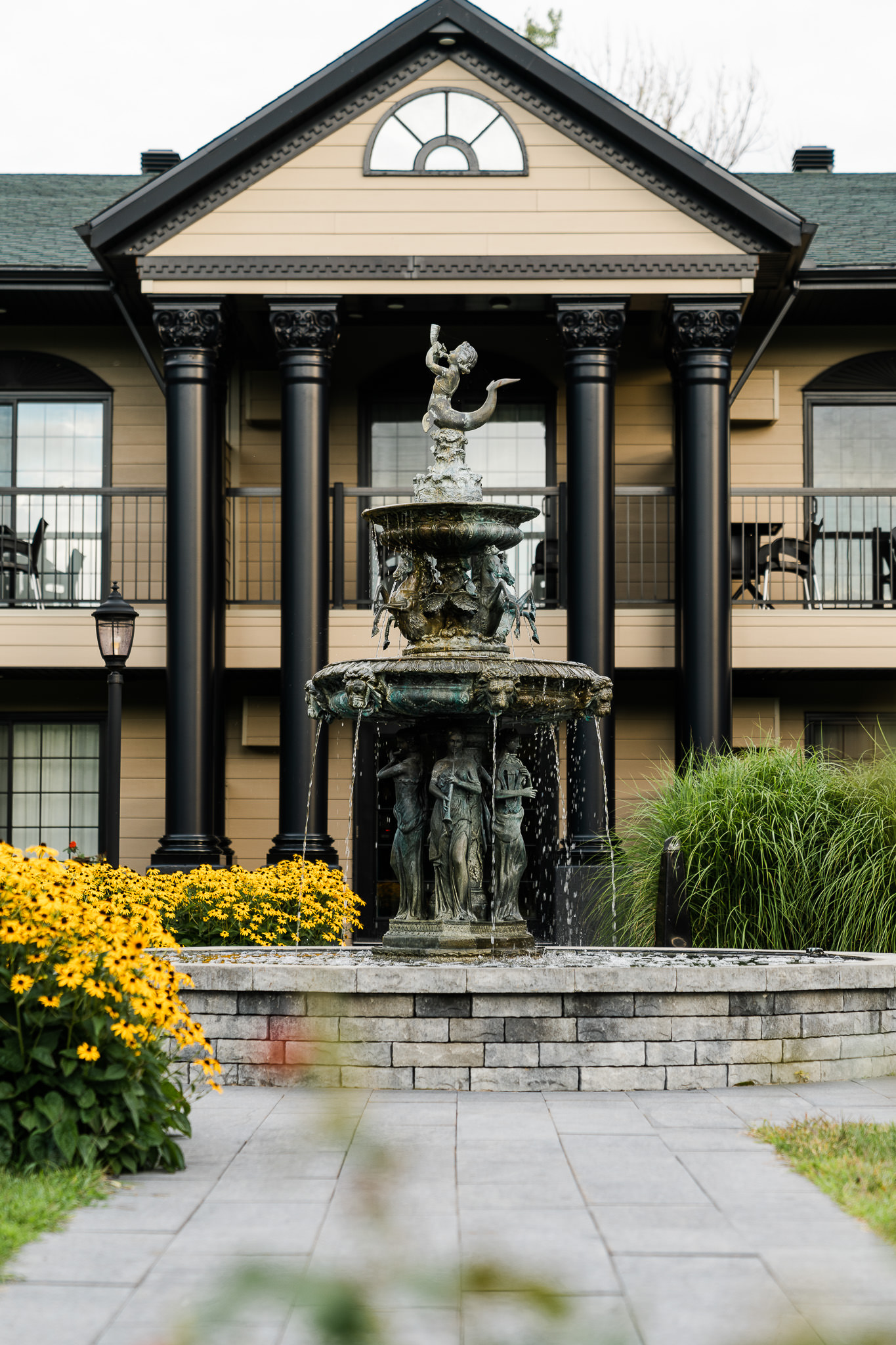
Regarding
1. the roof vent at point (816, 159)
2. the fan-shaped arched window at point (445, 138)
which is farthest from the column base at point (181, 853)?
the roof vent at point (816, 159)

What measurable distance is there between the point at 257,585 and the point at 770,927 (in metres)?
7.65

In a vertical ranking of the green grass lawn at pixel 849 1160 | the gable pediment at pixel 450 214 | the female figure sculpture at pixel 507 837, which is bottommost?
the green grass lawn at pixel 849 1160

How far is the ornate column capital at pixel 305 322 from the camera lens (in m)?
14.4

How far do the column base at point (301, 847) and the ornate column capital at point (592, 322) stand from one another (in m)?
5.11

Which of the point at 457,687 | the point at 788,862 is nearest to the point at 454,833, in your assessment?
the point at 457,687

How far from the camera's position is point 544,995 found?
7.59m

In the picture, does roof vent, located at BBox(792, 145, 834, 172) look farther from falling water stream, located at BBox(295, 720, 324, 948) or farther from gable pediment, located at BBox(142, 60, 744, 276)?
falling water stream, located at BBox(295, 720, 324, 948)

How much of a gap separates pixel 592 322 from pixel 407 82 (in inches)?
117

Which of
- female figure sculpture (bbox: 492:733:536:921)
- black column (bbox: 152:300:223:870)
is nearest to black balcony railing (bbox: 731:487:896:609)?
black column (bbox: 152:300:223:870)

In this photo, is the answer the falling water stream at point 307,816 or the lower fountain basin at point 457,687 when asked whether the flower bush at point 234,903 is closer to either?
→ the falling water stream at point 307,816

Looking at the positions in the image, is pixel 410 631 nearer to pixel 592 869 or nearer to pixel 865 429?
pixel 592 869

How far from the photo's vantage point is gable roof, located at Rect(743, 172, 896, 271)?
1575 cm

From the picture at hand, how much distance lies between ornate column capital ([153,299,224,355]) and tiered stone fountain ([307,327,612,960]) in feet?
18.3

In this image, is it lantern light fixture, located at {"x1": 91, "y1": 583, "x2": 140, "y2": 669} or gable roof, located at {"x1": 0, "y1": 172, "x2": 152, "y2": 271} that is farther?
gable roof, located at {"x1": 0, "y1": 172, "x2": 152, "y2": 271}
